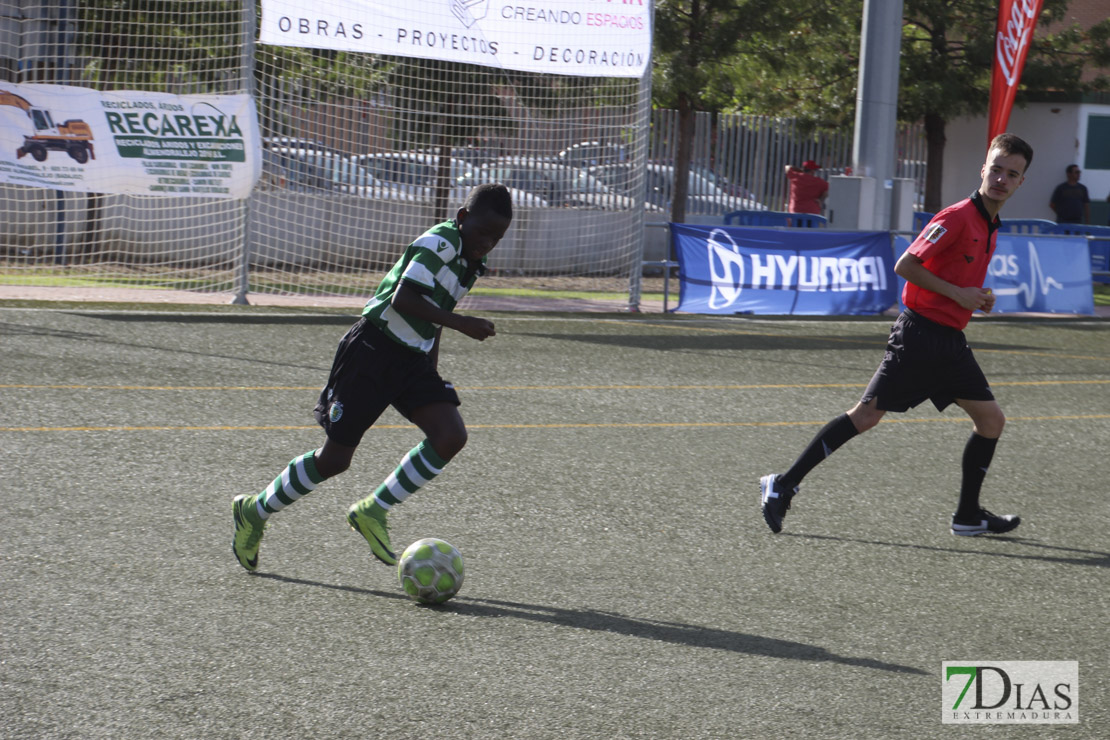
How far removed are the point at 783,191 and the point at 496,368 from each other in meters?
12.0

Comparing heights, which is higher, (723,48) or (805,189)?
(723,48)

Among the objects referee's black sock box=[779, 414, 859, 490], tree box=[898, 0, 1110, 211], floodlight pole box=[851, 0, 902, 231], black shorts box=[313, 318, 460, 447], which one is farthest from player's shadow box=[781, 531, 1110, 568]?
tree box=[898, 0, 1110, 211]

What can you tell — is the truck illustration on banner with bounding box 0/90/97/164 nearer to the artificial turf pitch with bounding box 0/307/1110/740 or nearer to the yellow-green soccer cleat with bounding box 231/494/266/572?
the artificial turf pitch with bounding box 0/307/1110/740

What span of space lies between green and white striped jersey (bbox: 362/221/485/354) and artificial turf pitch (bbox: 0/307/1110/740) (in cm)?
103

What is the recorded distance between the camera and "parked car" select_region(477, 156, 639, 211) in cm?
1855

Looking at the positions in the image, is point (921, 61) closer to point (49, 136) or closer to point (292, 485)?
point (49, 136)

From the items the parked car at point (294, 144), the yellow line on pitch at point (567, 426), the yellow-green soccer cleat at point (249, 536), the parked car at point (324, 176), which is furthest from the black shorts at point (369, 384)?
the parked car at point (324, 176)

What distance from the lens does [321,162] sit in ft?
57.4

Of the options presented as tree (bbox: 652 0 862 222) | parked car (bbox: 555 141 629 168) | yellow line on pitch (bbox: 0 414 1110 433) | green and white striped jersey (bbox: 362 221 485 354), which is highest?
tree (bbox: 652 0 862 222)

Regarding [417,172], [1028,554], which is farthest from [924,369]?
[417,172]

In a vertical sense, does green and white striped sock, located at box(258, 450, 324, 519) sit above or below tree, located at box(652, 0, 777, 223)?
below

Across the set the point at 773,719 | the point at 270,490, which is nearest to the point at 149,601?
the point at 270,490

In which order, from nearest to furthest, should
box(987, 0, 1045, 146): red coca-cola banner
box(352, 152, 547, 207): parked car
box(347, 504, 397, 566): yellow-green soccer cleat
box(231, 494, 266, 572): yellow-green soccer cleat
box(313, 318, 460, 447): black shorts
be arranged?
box(313, 318, 460, 447): black shorts → box(231, 494, 266, 572): yellow-green soccer cleat → box(347, 504, 397, 566): yellow-green soccer cleat → box(987, 0, 1045, 146): red coca-cola banner → box(352, 152, 547, 207): parked car

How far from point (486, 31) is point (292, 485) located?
10.8 m
